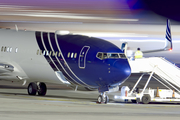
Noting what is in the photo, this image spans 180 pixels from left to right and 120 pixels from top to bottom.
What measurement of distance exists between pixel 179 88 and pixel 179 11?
147ft

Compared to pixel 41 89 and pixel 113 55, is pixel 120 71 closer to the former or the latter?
pixel 113 55

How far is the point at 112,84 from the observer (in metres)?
21.3

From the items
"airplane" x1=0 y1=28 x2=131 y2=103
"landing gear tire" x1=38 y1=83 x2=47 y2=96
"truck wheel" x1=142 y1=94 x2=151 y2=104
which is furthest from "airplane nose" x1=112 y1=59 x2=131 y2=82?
"landing gear tire" x1=38 y1=83 x2=47 y2=96

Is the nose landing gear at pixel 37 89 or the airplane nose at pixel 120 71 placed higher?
the airplane nose at pixel 120 71

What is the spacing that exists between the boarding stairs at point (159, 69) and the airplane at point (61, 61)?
1.80 m

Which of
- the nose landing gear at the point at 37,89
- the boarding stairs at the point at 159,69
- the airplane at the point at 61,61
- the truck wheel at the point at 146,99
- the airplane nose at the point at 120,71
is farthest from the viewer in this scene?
the nose landing gear at the point at 37,89

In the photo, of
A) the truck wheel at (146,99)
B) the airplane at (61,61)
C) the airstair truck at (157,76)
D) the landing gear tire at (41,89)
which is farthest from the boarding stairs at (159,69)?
the landing gear tire at (41,89)

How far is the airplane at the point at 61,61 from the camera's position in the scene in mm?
21234

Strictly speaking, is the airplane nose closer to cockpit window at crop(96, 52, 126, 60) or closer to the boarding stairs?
cockpit window at crop(96, 52, 126, 60)

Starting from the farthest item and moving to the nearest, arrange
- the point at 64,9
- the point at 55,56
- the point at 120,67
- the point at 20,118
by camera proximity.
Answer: the point at 64,9 < the point at 55,56 < the point at 120,67 < the point at 20,118

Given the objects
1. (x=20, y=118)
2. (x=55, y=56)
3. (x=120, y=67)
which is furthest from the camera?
(x=55, y=56)

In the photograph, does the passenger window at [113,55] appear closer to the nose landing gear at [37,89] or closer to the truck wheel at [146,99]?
the truck wheel at [146,99]

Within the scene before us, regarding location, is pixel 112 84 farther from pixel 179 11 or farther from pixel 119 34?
pixel 179 11

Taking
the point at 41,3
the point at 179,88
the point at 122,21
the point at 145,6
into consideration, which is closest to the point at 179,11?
the point at 145,6
